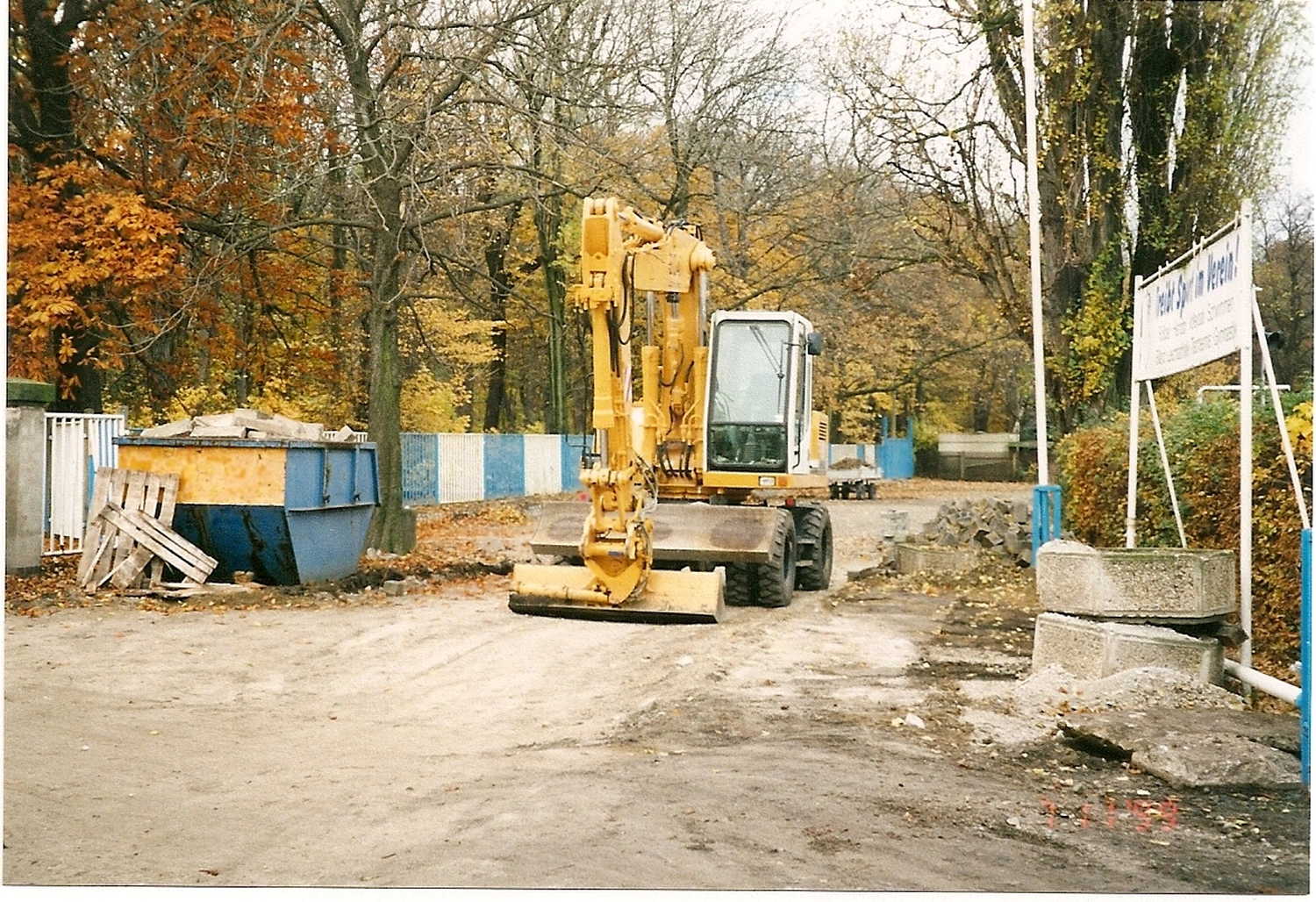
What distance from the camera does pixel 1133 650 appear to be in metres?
5.48

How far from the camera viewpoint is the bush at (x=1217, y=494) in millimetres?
5389

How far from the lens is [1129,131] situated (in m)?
6.35

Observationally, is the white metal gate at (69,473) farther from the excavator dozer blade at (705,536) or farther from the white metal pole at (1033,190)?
the white metal pole at (1033,190)

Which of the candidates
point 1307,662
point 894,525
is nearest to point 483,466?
point 894,525

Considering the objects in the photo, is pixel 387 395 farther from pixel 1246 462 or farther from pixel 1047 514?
pixel 1246 462

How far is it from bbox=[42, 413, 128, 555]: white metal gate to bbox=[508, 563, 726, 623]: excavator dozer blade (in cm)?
325

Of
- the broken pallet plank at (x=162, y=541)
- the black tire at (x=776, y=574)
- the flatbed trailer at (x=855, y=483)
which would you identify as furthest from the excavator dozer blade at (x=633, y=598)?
the flatbed trailer at (x=855, y=483)

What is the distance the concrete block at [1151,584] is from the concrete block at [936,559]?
5.75 m

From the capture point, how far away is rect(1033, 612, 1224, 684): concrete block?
5.42 m

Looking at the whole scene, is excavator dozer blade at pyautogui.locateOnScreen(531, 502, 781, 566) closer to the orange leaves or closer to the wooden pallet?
the wooden pallet

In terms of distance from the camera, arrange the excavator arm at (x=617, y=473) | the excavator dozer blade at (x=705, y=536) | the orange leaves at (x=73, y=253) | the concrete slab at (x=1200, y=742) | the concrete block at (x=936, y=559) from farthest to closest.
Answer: the concrete block at (x=936, y=559), the excavator dozer blade at (x=705, y=536), the excavator arm at (x=617, y=473), the orange leaves at (x=73, y=253), the concrete slab at (x=1200, y=742)

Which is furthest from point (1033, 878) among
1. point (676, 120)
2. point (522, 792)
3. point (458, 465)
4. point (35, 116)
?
point (458, 465)

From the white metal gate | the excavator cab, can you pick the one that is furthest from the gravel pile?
the white metal gate

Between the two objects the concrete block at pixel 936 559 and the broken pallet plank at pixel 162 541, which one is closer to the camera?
the broken pallet plank at pixel 162 541
